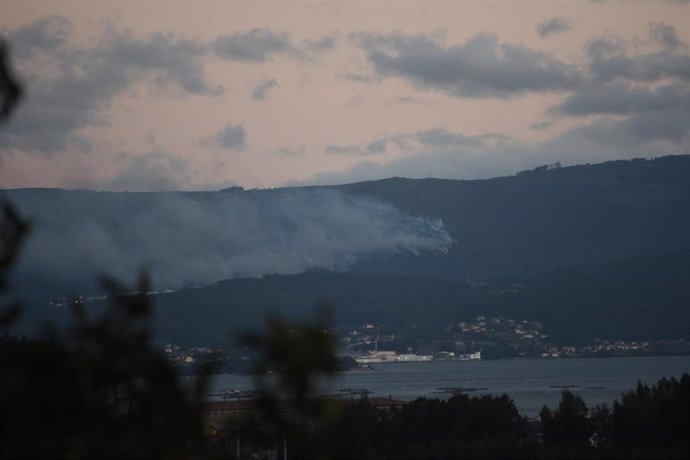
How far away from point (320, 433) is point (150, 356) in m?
1.31

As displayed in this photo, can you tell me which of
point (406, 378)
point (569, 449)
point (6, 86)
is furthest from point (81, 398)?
point (406, 378)

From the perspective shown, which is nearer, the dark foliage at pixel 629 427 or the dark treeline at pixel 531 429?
the dark foliage at pixel 629 427

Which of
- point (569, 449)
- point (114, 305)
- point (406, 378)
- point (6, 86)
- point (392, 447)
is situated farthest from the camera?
point (406, 378)

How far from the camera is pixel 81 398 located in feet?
32.4

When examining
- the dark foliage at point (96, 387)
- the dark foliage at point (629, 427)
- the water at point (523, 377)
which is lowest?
the dark foliage at point (629, 427)

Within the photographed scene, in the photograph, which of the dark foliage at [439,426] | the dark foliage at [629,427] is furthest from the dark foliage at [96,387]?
the dark foliage at [439,426]

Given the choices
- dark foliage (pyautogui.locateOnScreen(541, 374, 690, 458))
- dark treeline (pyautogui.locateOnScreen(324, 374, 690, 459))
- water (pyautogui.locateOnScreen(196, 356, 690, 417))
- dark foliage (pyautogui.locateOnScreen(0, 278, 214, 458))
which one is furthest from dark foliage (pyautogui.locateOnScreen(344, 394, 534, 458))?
dark foliage (pyautogui.locateOnScreen(0, 278, 214, 458))

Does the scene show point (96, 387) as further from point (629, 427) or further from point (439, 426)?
point (439, 426)

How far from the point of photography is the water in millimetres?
105000

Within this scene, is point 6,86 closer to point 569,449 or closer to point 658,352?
point 569,449

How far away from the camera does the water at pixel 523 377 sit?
105000 mm

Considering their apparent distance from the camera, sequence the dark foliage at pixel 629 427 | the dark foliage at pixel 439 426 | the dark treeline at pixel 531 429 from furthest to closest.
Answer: the dark foliage at pixel 439 426 → the dark treeline at pixel 531 429 → the dark foliage at pixel 629 427

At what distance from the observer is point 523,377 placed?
5640 inches

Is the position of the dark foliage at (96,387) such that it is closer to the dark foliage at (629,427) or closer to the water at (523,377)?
the dark foliage at (629,427)
